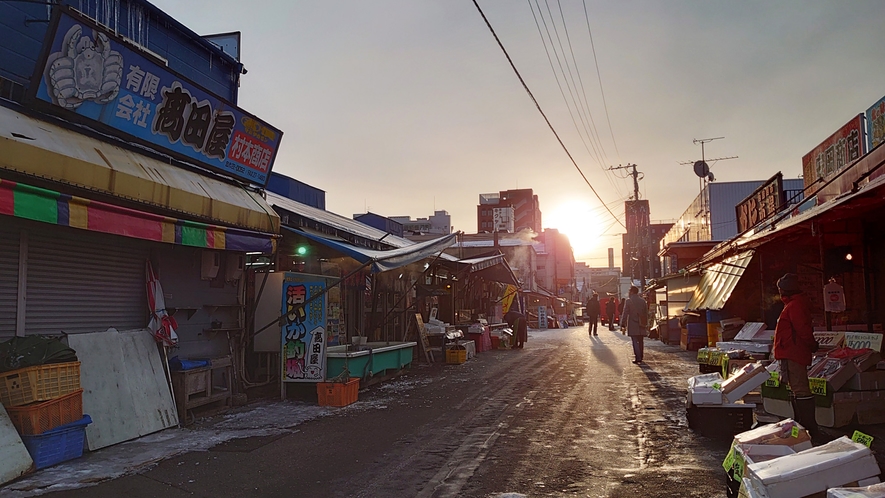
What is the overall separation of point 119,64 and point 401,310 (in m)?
11.0

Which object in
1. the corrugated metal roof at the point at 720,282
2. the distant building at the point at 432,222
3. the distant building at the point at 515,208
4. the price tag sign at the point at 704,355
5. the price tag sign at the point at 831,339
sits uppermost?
the distant building at the point at 515,208

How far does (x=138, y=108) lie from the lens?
8859 millimetres

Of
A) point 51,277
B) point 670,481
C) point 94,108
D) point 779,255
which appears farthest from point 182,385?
point 779,255

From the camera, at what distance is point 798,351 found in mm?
7117

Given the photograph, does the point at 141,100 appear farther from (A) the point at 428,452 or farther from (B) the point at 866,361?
(B) the point at 866,361

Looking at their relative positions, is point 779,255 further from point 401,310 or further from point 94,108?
point 94,108

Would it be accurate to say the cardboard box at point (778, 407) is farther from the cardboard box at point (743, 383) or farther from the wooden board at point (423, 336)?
the wooden board at point (423, 336)

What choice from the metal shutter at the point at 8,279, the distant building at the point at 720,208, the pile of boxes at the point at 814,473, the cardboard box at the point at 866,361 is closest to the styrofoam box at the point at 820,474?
the pile of boxes at the point at 814,473

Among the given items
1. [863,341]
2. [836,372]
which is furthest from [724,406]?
[863,341]

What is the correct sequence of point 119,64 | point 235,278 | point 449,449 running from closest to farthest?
point 449,449 < point 119,64 < point 235,278

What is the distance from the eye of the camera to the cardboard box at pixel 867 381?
7734mm

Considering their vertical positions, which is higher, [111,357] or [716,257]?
[716,257]

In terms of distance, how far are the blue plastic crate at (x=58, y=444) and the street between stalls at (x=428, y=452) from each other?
122 millimetres

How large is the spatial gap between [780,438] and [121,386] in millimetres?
7816
